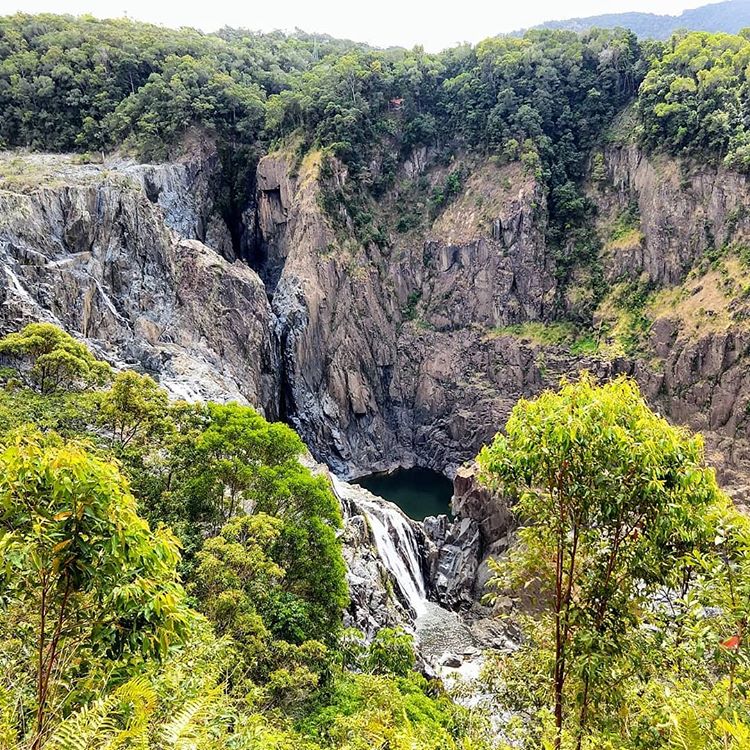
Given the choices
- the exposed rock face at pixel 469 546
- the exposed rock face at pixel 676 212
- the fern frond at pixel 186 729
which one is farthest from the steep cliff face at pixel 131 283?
the exposed rock face at pixel 676 212

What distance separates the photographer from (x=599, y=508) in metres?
6.17

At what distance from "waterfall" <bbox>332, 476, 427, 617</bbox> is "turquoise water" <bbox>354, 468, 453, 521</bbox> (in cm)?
898

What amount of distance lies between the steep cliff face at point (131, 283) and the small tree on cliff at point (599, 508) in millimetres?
25524

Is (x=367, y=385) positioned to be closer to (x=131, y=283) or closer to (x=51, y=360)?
(x=131, y=283)

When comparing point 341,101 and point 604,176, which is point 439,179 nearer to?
point 341,101

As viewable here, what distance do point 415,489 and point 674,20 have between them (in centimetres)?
16626

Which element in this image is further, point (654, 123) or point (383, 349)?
point (383, 349)

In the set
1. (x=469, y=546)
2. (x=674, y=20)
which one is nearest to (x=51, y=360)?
(x=469, y=546)

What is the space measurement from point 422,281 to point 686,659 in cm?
4739

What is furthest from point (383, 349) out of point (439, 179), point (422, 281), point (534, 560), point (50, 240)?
point (534, 560)

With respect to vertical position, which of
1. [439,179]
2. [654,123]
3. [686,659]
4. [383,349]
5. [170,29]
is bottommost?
[383,349]

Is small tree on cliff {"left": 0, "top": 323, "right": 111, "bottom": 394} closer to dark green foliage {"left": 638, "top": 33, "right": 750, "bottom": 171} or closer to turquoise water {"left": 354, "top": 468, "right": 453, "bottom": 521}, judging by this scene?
turquoise water {"left": 354, "top": 468, "right": 453, "bottom": 521}

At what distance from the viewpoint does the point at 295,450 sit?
19.2 m

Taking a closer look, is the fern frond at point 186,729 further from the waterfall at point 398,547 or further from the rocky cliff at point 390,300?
the waterfall at point 398,547
